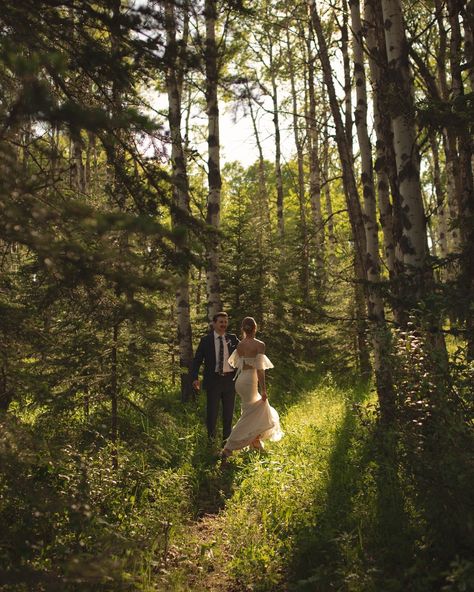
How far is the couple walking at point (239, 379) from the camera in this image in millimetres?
8398

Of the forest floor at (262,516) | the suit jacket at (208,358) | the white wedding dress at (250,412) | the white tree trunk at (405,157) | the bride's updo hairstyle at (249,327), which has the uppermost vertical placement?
the white tree trunk at (405,157)

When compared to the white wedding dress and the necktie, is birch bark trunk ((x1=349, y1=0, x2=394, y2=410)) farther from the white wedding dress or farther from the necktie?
the necktie

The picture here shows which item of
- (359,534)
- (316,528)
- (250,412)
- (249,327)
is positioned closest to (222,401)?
(250,412)

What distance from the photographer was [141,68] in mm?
5066

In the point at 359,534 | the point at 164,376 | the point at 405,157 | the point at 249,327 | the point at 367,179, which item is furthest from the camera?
the point at 367,179

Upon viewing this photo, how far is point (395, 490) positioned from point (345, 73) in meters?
11.6

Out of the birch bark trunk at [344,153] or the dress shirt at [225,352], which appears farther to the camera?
the birch bark trunk at [344,153]

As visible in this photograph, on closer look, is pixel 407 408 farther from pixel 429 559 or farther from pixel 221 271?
pixel 221 271

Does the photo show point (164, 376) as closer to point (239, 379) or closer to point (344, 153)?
point (239, 379)

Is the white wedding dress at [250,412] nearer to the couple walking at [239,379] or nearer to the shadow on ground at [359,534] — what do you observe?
the couple walking at [239,379]

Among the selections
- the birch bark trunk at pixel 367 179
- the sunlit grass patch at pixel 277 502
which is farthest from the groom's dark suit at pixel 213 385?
the birch bark trunk at pixel 367 179

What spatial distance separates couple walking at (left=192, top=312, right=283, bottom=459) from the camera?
840 cm

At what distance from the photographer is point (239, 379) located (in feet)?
28.4

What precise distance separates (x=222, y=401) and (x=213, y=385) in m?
0.29
